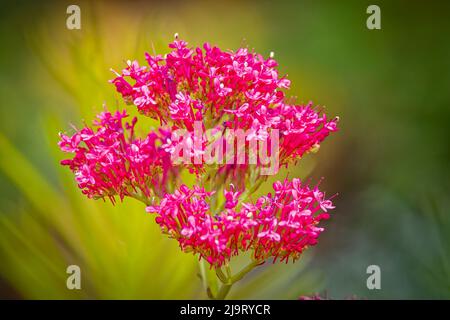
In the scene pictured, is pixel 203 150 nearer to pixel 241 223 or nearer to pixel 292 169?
pixel 241 223

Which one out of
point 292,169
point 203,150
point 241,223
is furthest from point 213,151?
point 292,169

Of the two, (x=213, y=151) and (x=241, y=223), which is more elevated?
(x=213, y=151)

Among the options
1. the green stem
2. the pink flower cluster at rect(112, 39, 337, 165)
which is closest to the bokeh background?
the green stem

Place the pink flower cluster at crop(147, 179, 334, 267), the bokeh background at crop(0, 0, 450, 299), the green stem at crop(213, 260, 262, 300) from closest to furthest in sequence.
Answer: the pink flower cluster at crop(147, 179, 334, 267), the green stem at crop(213, 260, 262, 300), the bokeh background at crop(0, 0, 450, 299)

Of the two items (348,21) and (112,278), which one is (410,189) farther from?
(112,278)

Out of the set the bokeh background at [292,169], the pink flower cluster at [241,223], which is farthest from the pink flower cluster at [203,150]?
the bokeh background at [292,169]

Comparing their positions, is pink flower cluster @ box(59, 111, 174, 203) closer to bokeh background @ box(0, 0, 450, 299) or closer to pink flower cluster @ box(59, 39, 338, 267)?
pink flower cluster @ box(59, 39, 338, 267)
